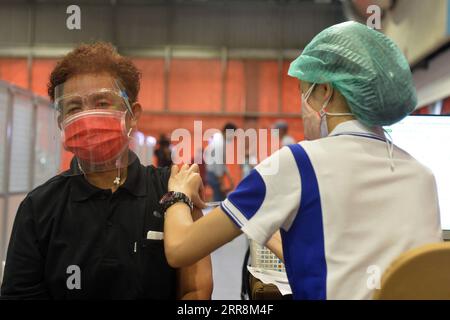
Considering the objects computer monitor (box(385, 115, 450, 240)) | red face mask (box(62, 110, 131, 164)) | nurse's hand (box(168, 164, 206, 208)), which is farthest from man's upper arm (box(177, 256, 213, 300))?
computer monitor (box(385, 115, 450, 240))

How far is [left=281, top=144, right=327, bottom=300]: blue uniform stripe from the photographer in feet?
2.74

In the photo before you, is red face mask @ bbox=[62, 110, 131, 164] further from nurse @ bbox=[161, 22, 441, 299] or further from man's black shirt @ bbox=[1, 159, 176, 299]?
nurse @ bbox=[161, 22, 441, 299]

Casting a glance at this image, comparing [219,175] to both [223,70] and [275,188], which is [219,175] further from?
[223,70]

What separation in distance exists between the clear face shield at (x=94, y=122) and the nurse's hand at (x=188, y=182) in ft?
0.61

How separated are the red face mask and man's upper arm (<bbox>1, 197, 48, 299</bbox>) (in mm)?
231

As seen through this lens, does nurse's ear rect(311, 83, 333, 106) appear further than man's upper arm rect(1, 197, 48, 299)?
No

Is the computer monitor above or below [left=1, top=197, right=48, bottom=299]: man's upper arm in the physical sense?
above

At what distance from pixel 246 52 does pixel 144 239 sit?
8037mm

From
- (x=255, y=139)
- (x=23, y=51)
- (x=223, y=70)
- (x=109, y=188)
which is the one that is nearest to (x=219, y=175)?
(x=255, y=139)

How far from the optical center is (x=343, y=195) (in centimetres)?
83

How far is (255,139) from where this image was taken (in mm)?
1499

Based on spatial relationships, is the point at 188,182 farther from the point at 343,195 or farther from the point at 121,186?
the point at 343,195

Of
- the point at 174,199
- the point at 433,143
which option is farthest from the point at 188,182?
the point at 433,143

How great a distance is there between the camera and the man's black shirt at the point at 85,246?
1.11m
